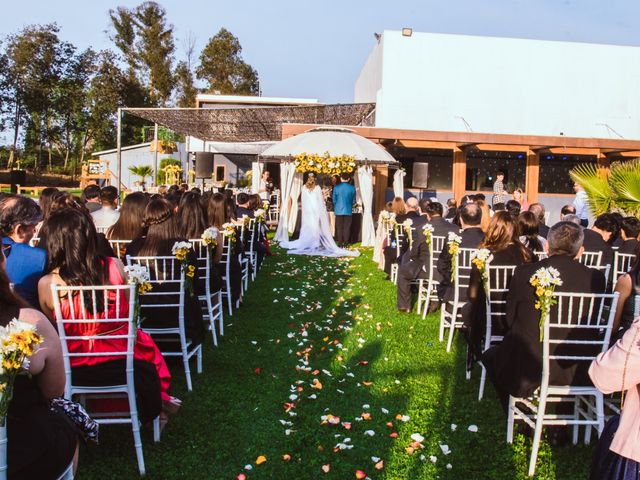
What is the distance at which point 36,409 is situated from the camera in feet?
6.89

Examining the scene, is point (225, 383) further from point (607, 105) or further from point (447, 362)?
point (607, 105)

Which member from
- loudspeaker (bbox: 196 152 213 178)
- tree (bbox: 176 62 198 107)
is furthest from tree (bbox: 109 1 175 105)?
loudspeaker (bbox: 196 152 213 178)

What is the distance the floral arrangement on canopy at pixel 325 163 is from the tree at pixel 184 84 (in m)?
37.1

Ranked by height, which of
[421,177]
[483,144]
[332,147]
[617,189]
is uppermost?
[483,144]

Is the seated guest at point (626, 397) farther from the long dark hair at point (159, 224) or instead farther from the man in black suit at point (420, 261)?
the man in black suit at point (420, 261)

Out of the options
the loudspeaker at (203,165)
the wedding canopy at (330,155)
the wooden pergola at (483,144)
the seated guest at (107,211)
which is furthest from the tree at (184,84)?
the seated guest at (107,211)

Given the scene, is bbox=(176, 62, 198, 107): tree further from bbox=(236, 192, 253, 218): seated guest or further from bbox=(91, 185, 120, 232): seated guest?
bbox=(91, 185, 120, 232): seated guest

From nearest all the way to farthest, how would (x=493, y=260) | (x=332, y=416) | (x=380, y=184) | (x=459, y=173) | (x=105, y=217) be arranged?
1. (x=332, y=416)
2. (x=493, y=260)
3. (x=105, y=217)
4. (x=380, y=184)
5. (x=459, y=173)

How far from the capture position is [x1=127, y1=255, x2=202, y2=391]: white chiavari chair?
4.34 m

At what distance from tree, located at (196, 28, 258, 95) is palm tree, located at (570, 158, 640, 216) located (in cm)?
4170

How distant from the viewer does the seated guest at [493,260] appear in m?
4.62

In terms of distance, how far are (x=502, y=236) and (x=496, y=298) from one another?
2.10ft

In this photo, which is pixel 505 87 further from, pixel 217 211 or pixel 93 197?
pixel 93 197

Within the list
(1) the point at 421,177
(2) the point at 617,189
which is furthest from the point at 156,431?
(1) the point at 421,177
